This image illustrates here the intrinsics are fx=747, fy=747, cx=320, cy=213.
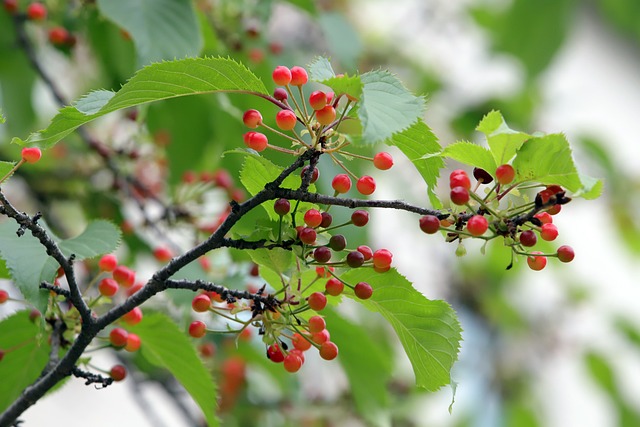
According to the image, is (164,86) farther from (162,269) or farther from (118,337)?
(118,337)

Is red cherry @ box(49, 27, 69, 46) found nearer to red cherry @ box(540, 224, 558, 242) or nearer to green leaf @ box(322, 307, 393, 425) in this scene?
green leaf @ box(322, 307, 393, 425)

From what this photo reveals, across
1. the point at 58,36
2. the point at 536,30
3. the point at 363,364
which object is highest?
the point at 58,36

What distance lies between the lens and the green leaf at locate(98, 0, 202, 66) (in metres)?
0.84

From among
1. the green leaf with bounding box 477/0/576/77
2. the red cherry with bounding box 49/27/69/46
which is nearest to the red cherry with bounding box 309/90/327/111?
the red cherry with bounding box 49/27/69/46

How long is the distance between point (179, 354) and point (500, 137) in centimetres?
35

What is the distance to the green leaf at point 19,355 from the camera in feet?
2.22

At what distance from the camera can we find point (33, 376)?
2.25 ft

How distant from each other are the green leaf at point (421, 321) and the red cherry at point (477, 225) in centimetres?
11

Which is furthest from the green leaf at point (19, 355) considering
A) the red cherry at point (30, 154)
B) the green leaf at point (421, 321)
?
the green leaf at point (421, 321)

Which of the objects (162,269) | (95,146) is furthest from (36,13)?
(162,269)

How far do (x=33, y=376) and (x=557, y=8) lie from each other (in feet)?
5.59

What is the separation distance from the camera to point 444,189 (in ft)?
7.23

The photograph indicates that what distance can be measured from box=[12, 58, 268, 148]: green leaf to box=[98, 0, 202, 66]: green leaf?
0.32m

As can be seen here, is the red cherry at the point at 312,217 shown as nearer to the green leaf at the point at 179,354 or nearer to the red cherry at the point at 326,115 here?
the red cherry at the point at 326,115
